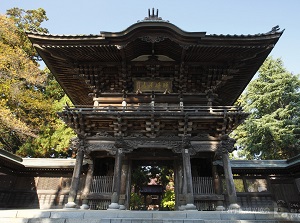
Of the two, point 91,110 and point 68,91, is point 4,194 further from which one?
point 91,110

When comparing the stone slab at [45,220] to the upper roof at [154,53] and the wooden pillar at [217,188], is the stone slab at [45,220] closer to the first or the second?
the upper roof at [154,53]

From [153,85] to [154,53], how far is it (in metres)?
1.67

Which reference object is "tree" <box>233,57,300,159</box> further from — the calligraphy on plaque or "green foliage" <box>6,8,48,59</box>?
"green foliage" <box>6,8,48,59</box>

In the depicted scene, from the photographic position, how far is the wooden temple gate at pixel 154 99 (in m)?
9.22

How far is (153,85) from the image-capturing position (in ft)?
36.1

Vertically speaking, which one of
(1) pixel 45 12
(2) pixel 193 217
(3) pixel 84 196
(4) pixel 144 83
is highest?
(1) pixel 45 12

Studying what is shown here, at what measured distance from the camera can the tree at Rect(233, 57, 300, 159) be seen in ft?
70.4

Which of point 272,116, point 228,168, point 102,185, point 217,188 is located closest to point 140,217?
point 102,185

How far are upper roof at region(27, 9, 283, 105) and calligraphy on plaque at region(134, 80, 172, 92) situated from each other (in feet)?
1.49

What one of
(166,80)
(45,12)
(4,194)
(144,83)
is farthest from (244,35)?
(45,12)

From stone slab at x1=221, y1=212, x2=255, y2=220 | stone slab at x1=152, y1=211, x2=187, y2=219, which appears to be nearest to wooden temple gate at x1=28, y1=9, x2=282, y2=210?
stone slab at x1=152, y1=211, x2=187, y2=219

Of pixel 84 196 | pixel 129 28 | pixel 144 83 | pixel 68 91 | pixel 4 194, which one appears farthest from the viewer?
pixel 68 91

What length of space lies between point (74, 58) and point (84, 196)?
6874 millimetres

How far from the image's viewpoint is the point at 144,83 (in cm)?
1102
